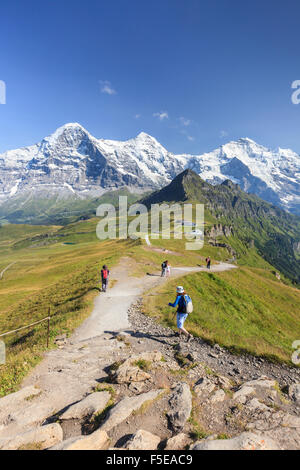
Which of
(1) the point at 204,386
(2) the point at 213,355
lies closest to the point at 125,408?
(1) the point at 204,386

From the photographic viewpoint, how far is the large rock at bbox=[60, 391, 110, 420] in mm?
9258

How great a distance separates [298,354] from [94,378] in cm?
1686

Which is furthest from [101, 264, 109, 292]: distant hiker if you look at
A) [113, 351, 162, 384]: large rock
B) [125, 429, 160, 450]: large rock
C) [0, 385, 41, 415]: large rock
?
[125, 429, 160, 450]: large rock

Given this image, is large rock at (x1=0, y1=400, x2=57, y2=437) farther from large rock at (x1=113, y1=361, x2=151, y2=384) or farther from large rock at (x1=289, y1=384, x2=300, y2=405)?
large rock at (x1=289, y1=384, x2=300, y2=405)

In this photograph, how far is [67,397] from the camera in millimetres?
10852

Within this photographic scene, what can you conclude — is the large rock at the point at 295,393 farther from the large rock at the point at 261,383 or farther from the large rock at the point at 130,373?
the large rock at the point at 130,373

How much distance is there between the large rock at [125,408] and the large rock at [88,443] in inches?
23.1

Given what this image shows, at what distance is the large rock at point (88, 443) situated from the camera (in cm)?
716

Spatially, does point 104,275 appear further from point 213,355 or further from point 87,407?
point 87,407

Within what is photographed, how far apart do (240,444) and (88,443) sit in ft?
16.7
